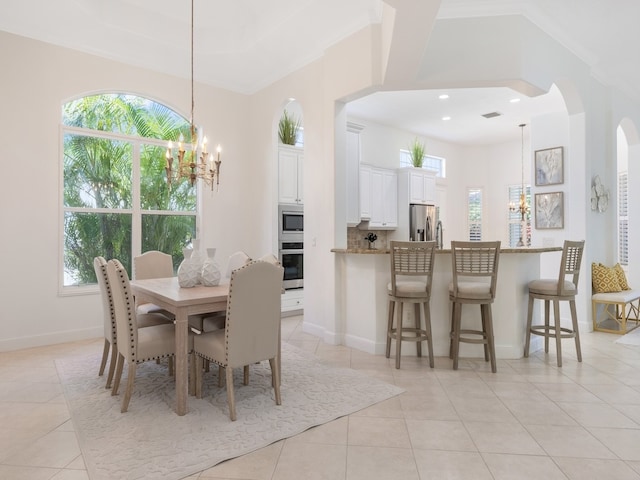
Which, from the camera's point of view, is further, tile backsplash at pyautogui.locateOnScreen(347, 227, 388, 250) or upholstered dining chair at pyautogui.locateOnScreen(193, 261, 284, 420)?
tile backsplash at pyautogui.locateOnScreen(347, 227, 388, 250)

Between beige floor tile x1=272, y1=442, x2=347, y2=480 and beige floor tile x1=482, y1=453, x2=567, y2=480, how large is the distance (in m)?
0.75

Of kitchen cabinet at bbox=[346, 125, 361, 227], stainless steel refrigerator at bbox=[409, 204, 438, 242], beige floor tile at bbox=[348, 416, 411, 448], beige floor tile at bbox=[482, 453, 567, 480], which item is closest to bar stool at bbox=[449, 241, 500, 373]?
beige floor tile at bbox=[348, 416, 411, 448]

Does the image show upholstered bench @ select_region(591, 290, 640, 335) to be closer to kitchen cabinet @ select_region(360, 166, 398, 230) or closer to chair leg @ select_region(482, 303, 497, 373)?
chair leg @ select_region(482, 303, 497, 373)

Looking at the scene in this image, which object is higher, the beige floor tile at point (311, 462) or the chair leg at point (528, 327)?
the chair leg at point (528, 327)

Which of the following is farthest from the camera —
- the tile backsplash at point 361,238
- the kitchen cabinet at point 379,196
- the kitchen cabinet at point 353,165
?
the tile backsplash at point 361,238

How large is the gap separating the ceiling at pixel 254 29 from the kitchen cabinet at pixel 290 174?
3.18 feet

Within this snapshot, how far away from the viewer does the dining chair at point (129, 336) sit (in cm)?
251

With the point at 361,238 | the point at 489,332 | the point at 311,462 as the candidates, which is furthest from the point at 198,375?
the point at 361,238

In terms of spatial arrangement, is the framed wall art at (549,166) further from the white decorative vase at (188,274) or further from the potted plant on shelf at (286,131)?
the white decorative vase at (188,274)

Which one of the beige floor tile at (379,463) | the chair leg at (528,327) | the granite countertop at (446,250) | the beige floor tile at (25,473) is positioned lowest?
the beige floor tile at (379,463)

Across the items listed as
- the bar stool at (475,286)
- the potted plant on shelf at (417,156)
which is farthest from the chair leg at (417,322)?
the potted plant on shelf at (417,156)

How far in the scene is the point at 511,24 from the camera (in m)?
3.54

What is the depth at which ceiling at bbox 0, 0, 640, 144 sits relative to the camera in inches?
143

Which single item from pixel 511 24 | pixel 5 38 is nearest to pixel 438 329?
pixel 511 24
